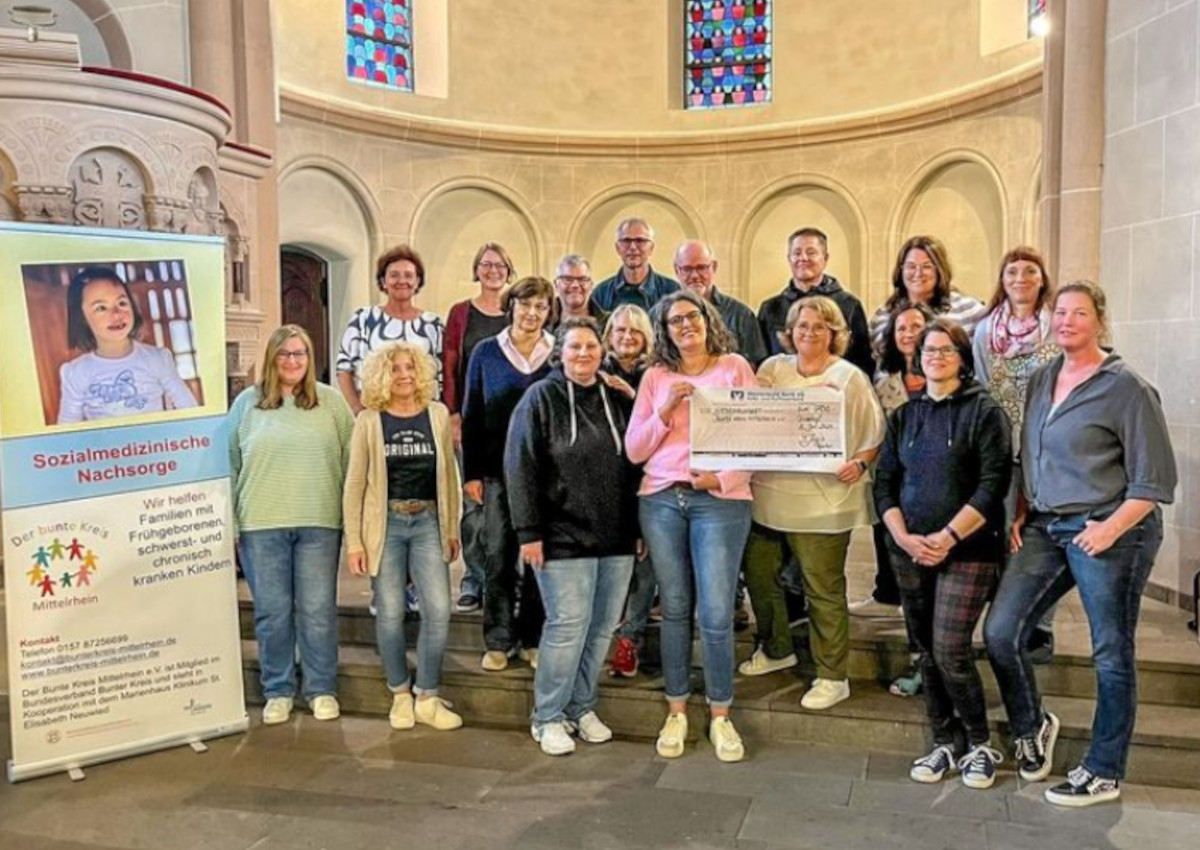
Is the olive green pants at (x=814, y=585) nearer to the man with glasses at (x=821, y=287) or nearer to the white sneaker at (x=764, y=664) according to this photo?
the white sneaker at (x=764, y=664)

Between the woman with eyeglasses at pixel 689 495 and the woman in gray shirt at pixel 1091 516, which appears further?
the woman with eyeglasses at pixel 689 495

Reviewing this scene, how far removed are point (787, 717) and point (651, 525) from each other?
2.83ft

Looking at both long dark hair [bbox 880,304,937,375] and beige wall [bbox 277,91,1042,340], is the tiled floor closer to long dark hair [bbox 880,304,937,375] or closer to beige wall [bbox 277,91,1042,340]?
long dark hair [bbox 880,304,937,375]

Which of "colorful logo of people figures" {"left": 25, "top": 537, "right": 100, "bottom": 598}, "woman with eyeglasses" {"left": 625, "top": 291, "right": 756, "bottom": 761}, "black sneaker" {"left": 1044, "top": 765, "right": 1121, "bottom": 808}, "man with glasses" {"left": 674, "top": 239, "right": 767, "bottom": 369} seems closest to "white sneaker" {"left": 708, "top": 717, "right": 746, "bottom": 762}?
"woman with eyeglasses" {"left": 625, "top": 291, "right": 756, "bottom": 761}

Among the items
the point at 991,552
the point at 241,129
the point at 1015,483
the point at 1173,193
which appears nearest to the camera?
the point at 991,552

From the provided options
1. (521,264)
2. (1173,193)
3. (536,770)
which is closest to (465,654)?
(536,770)

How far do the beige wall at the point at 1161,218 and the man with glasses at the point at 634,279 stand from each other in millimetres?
2166

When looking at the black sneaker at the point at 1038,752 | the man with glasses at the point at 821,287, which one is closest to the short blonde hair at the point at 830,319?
the man with glasses at the point at 821,287

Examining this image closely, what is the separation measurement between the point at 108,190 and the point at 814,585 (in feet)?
10.1

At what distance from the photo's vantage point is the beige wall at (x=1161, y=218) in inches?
172

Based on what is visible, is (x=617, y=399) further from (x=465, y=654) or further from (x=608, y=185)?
(x=608, y=185)

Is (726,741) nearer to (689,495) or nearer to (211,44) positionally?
(689,495)

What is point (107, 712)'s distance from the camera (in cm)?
344

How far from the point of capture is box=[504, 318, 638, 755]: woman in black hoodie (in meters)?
3.31
